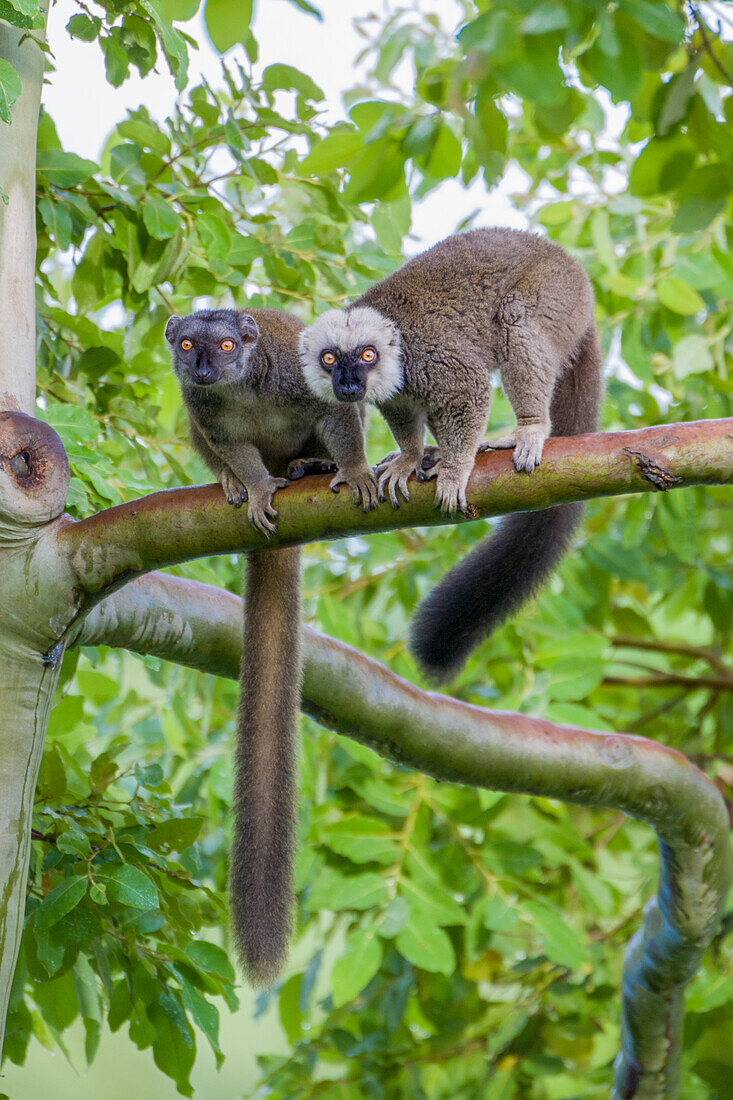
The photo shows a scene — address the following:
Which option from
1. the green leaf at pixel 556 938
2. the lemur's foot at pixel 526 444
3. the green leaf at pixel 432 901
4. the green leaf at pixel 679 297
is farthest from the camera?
the green leaf at pixel 679 297

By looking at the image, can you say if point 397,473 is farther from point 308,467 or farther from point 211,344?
point 211,344

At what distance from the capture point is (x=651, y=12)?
1.04 metres

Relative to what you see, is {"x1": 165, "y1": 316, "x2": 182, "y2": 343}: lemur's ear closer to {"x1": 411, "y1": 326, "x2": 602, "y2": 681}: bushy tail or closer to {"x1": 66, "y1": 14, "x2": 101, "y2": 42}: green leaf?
{"x1": 66, "y1": 14, "x2": 101, "y2": 42}: green leaf

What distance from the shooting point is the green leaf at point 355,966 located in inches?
108

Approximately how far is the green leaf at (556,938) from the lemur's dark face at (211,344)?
5.88ft

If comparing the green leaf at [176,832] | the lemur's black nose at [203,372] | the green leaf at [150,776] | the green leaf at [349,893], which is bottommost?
the green leaf at [349,893]

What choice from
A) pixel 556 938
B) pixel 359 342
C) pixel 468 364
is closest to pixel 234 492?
pixel 359 342

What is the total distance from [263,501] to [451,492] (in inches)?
15.0

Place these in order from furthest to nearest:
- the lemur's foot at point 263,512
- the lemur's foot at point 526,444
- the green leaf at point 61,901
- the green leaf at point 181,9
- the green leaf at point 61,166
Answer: the green leaf at point 61,166 → the lemur's foot at point 263,512 → the lemur's foot at point 526,444 → the green leaf at point 61,901 → the green leaf at point 181,9

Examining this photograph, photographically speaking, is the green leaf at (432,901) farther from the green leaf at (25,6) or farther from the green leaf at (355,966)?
the green leaf at (25,6)

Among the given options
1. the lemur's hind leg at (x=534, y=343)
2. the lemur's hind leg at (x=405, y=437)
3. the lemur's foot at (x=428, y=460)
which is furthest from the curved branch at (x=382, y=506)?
the lemur's hind leg at (x=534, y=343)

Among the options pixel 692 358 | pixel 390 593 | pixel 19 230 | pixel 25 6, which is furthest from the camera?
pixel 390 593

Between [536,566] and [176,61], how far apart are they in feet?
4.89

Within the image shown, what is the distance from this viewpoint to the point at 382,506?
1.91 meters
